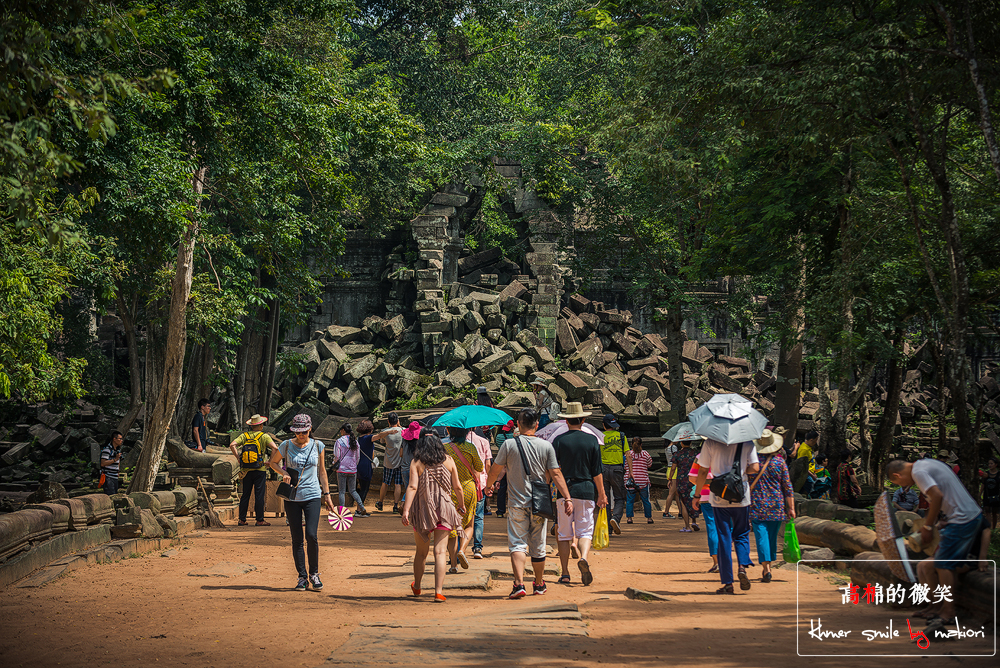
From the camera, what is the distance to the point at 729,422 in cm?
760

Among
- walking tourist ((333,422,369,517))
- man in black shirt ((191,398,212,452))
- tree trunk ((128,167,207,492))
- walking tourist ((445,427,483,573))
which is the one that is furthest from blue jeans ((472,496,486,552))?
man in black shirt ((191,398,212,452))

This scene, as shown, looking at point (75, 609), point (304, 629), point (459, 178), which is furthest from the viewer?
point (459, 178)

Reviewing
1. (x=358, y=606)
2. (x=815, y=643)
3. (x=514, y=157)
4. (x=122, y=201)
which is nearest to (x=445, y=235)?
(x=514, y=157)

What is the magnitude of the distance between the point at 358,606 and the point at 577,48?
21146mm

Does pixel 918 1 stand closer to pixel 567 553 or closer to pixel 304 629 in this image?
pixel 567 553

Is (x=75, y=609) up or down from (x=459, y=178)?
down

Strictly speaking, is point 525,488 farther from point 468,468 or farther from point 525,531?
point 468,468

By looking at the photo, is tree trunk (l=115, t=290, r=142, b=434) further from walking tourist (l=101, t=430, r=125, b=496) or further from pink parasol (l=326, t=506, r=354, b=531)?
pink parasol (l=326, t=506, r=354, b=531)

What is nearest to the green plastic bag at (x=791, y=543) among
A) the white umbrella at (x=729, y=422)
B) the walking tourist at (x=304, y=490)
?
the white umbrella at (x=729, y=422)

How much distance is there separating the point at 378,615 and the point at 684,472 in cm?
797

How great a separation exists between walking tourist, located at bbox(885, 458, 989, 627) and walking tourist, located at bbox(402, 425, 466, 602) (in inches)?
147

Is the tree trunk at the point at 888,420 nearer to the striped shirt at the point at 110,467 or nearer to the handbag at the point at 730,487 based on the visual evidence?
the handbag at the point at 730,487

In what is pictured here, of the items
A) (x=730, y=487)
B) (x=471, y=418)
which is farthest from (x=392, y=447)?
(x=730, y=487)

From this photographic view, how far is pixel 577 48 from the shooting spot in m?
24.9
